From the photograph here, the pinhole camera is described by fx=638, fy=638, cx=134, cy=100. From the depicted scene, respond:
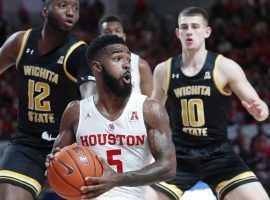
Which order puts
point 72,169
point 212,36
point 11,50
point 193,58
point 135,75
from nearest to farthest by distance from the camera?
point 72,169 → point 11,50 → point 193,58 → point 135,75 → point 212,36

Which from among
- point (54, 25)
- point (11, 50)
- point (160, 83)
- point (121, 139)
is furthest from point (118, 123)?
point (160, 83)

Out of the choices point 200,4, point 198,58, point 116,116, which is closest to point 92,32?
point 200,4

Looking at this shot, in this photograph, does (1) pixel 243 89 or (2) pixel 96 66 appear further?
(1) pixel 243 89

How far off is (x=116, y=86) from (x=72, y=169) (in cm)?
63

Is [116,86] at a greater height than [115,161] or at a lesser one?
greater

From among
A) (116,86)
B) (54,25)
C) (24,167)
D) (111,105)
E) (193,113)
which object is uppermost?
(54,25)

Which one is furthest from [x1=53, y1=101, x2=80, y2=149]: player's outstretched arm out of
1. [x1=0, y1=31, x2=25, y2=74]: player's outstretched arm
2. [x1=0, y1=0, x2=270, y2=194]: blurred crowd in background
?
[x1=0, y1=0, x2=270, y2=194]: blurred crowd in background

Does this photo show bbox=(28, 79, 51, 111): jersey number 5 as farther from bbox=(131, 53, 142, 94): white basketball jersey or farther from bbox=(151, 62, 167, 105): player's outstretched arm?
bbox=(131, 53, 142, 94): white basketball jersey

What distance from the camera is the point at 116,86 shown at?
3898 millimetres

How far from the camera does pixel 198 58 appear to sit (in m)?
5.60

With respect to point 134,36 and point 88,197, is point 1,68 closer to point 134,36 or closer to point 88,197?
point 88,197

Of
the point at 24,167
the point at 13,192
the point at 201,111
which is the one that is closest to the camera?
the point at 13,192

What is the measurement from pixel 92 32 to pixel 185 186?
32.0ft

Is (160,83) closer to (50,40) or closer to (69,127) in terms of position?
(50,40)
